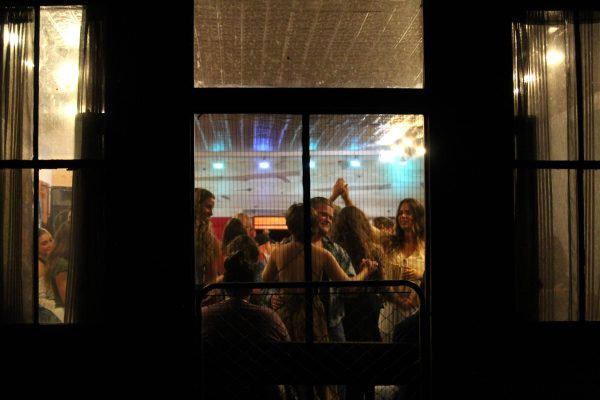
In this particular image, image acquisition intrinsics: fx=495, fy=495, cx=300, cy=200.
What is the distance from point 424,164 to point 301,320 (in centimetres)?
129

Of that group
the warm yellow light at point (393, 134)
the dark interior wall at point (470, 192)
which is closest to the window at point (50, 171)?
the warm yellow light at point (393, 134)

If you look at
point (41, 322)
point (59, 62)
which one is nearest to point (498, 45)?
point (59, 62)

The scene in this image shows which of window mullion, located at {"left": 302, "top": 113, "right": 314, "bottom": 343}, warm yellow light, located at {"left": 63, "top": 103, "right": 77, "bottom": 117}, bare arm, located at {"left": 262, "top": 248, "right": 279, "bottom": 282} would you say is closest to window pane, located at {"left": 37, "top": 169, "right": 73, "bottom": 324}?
warm yellow light, located at {"left": 63, "top": 103, "right": 77, "bottom": 117}

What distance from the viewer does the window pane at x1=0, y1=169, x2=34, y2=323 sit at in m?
2.96

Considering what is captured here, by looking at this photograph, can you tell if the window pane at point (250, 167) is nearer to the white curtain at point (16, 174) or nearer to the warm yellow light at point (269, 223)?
the warm yellow light at point (269, 223)

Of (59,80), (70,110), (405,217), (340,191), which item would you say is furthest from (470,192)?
(59,80)

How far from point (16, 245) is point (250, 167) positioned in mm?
1493

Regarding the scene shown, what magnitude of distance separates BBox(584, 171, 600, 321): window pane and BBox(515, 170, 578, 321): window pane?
8 centimetres

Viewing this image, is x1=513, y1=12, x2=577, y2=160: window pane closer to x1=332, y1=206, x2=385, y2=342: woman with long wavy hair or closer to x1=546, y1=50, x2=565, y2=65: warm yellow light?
x1=546, y1=50, x2=565, y2=65: warm yellow light

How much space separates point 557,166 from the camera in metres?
3.06

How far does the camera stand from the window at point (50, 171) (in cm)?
297

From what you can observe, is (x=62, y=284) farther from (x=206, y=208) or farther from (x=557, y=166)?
(x=557, y=166)

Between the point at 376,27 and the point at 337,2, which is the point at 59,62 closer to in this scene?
the point at 337,2

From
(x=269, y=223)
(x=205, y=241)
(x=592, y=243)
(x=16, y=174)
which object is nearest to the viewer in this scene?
(x=16, y=174)
